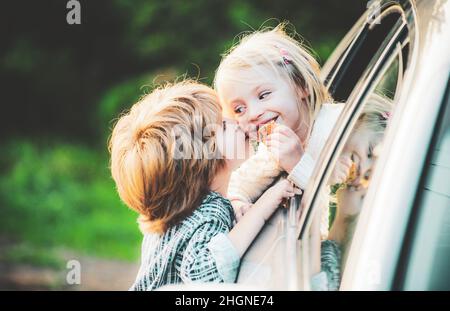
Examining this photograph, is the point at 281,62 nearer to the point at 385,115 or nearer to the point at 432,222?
the point at 385,115

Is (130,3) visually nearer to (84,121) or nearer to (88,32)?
(88,32)

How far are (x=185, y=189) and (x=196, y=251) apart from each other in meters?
0.21

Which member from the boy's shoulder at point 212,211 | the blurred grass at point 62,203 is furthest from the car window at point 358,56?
the blurred grass at point 62,203

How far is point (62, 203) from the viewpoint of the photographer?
2277mm

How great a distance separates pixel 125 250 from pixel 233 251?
1.64 ft

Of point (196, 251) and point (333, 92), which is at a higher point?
point (333, 92)

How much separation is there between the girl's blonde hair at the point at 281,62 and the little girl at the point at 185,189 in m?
0.13

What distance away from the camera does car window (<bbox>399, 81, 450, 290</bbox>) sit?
4.50 ft

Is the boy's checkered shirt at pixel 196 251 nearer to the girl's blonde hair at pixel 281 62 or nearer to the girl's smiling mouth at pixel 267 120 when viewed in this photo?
the girl's smiling mouth at pixel 267 120

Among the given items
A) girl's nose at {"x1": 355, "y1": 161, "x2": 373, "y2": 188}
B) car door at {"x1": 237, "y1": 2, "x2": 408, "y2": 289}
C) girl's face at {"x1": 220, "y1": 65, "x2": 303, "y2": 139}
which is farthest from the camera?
girl's face at {"x1": 220, "y1": 65, "x2": 303, "y2": 139}

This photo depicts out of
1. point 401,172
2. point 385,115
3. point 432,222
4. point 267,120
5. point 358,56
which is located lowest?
point 432,222

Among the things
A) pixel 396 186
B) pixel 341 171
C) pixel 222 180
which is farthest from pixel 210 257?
pixel 396 186

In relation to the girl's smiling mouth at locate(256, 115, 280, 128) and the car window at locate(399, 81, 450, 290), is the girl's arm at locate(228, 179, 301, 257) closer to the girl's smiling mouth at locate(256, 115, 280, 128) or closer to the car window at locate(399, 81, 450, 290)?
the girl's smiling mouth at locate(256, 115, 280, 128)

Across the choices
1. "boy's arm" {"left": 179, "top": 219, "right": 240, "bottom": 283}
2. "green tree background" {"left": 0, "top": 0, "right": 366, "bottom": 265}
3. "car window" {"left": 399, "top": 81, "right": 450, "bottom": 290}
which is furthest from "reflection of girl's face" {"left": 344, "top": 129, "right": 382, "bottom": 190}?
"green tree background" {"left": 0, "top": 0, "right": 366, "bottom": 265}
